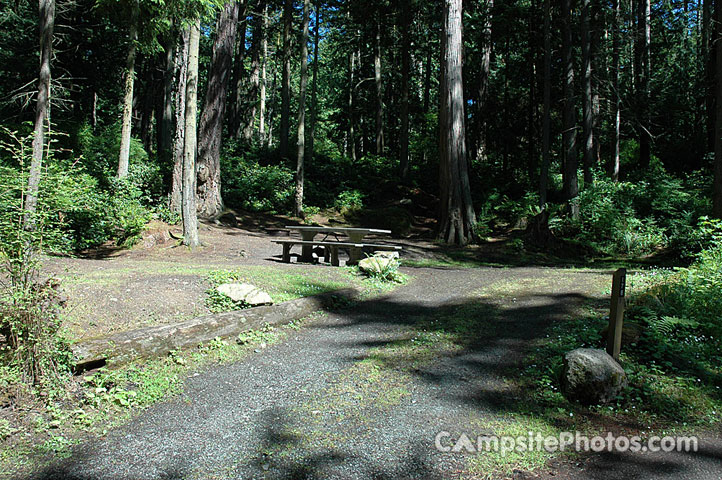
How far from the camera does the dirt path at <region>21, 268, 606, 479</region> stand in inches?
129

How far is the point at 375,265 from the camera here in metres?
9.84

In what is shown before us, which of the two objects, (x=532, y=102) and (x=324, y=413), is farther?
(x=532, y=102)

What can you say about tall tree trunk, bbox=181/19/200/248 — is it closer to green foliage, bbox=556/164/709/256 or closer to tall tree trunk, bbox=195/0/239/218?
tall tree trunk, bbox=195/0/239/218

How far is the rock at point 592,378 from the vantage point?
4.14 meters

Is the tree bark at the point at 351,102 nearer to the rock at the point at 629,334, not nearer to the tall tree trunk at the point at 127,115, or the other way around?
the tall tree trunk at the point at 127,115

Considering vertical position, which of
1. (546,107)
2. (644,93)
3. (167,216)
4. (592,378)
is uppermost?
(644,93)

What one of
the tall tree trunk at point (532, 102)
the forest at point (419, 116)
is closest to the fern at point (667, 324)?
the forest at point (419, 116)

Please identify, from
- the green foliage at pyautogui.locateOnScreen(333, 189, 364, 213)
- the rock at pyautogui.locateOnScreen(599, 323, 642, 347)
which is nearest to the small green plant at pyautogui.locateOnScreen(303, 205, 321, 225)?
the green foliage at pyautogui.locateOnScreen(333, 189, 364, 213)

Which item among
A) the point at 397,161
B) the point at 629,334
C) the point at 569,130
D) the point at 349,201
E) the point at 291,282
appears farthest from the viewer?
the point at 397,161

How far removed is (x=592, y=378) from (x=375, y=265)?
236 inches

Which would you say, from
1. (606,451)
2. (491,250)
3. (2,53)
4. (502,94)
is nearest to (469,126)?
(502,94)

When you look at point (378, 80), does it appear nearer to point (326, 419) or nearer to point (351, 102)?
point (351, 102)

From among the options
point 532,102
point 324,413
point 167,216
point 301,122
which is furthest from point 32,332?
point 532,102

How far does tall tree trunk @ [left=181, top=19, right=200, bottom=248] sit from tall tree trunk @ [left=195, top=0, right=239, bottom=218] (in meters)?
4.76
